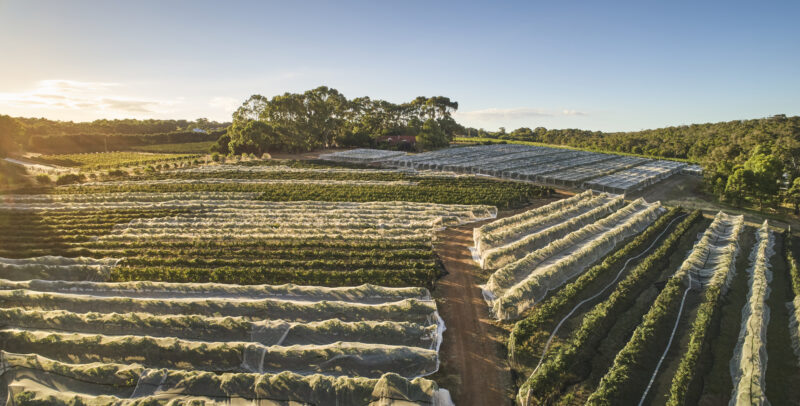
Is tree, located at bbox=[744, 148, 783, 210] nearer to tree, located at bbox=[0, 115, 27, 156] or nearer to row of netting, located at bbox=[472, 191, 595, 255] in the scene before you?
row of netting, located at bbox=[472, 191, 595, 255]

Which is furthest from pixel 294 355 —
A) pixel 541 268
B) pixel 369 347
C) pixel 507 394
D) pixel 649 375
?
pixel 541 268

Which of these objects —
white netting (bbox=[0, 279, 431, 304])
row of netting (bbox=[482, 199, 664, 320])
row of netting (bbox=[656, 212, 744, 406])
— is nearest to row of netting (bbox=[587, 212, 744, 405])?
row of netting (bbox=[656, 212, 744, 406])

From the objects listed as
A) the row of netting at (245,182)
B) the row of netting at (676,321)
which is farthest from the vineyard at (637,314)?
the row of netting at (245,182)

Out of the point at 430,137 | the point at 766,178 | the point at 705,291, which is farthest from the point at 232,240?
the point at 430,137

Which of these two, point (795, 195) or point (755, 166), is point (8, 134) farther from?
point (795, 195)

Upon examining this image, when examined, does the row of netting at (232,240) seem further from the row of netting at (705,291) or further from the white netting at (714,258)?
the white netting at (714,258)

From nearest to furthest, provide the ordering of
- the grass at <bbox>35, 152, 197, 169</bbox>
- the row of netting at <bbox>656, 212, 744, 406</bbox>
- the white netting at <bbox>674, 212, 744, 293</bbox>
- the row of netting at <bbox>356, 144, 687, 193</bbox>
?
the row of netting at <bbox>656, 212, 744, 406</bbox>
the white netting at <bbox>674, 212, 744, 293</bbox>
the row of netting at <bbox>356, 144, 687, 193</bbox>
the grass at <bbox>35, 152, 197, 169</bbox>
